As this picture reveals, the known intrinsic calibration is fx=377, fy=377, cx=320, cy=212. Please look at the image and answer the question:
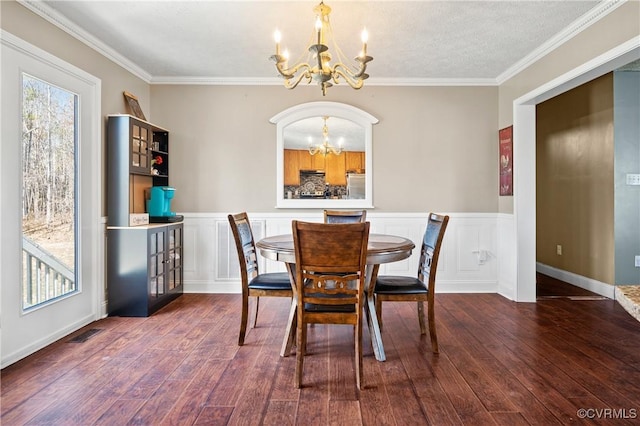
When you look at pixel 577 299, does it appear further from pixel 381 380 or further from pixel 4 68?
pixel 4 68

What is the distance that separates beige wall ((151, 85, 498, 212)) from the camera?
14.9 feet

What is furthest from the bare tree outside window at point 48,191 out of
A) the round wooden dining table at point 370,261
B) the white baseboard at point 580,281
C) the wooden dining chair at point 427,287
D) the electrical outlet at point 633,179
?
the electrical outlet at point 633,179

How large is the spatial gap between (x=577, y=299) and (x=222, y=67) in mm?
4662

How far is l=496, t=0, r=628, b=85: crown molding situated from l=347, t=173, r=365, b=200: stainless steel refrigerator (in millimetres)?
1997

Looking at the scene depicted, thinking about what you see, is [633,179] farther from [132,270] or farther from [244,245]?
[132,270]

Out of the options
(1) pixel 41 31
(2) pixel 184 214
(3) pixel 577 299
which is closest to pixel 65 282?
(2) pixel 184 214

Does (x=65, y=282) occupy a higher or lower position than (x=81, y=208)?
lower

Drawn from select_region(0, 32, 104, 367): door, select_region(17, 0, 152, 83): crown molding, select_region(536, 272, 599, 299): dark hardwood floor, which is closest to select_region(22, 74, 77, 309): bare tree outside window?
select_region(0, 32, 104, 367): door

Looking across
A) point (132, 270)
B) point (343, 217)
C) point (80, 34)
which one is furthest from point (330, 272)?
point (80, 34)

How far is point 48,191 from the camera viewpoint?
2934mm

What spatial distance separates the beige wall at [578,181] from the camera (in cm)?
430

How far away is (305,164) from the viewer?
4.52 m

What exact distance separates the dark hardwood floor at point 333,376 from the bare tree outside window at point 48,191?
51 cm

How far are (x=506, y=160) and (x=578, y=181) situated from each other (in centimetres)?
122
